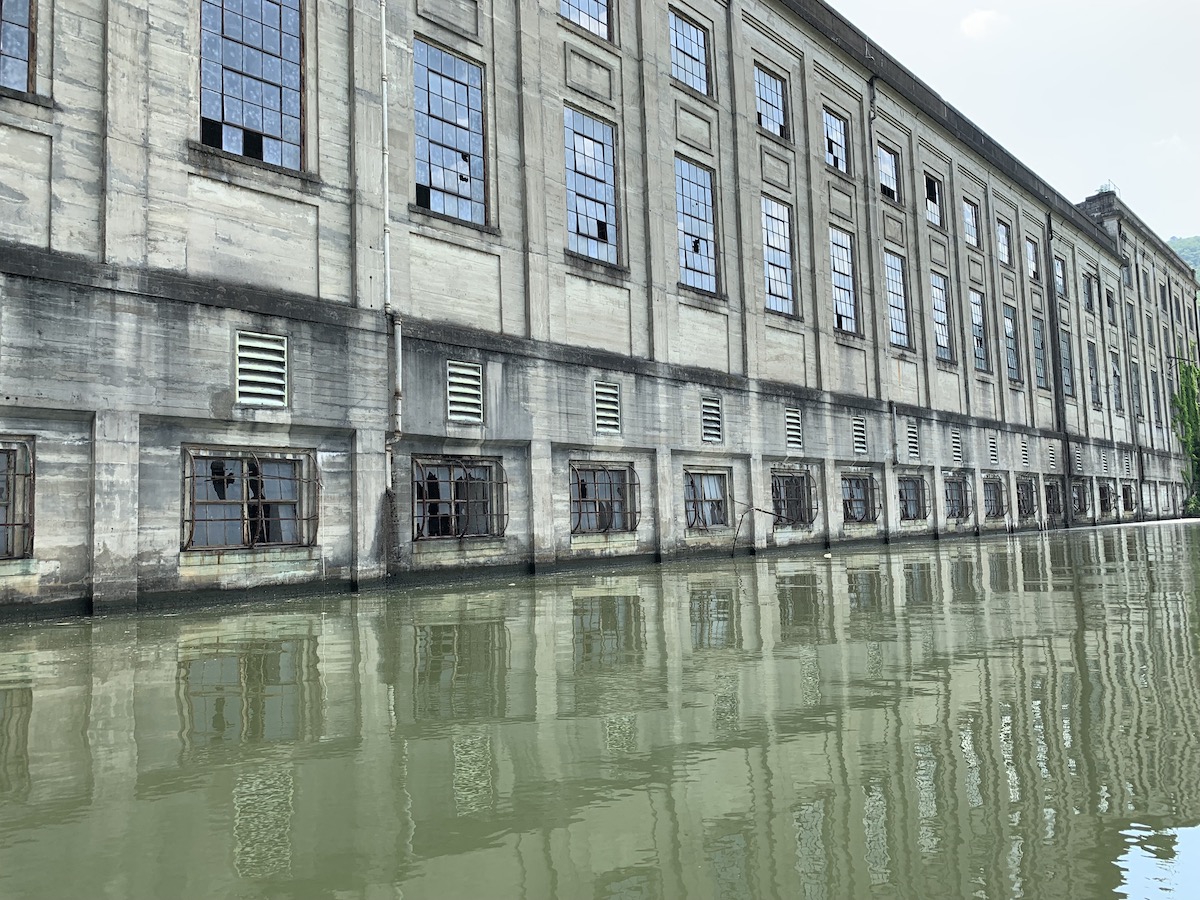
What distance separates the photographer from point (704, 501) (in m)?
21.7

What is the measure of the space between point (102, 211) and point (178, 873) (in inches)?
455

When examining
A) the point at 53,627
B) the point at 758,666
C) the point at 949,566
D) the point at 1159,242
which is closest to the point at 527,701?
the point at 758,666

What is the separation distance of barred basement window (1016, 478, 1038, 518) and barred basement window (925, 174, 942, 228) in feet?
36.8

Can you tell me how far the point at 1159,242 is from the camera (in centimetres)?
5838

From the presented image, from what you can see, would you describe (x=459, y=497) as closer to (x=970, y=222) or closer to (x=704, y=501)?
(x=704, y=501)

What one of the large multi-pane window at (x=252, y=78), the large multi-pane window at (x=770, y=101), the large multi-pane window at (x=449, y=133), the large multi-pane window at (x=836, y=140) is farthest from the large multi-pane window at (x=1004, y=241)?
the large multi-pane window at (x=252, y=78)

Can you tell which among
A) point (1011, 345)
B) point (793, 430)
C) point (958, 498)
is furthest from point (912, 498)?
point (1011, 345)

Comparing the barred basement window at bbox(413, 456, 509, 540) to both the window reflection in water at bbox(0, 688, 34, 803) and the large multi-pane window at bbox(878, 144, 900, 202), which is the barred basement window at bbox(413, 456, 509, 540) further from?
the large multi-pane window at bbox(878, 144, 900, 202)

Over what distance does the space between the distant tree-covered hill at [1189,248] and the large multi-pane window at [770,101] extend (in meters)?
153

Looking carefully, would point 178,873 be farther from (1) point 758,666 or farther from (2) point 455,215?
(2) point 455,215

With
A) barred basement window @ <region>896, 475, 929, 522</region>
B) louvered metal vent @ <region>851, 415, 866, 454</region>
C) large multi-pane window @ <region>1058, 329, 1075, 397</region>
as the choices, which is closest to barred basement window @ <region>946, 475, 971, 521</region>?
barred basement window @ <region>896, 475, 929, 522</region>

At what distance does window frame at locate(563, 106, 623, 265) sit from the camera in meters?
19.2

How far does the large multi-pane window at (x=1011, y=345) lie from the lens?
3822cm

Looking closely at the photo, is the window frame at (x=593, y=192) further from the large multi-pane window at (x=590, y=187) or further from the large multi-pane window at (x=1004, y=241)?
the large multi-pane window at (x=1004, y=241)
